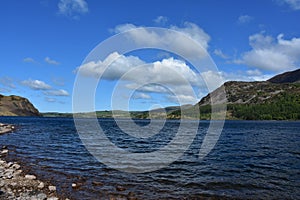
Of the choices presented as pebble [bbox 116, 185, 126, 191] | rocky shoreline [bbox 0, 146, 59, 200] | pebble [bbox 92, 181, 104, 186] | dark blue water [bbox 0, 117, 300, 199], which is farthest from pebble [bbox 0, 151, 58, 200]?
pebble [bbox 116, 185, 126, 191]

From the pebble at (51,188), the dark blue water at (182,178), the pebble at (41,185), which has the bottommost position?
the dark blue water at (182,178)

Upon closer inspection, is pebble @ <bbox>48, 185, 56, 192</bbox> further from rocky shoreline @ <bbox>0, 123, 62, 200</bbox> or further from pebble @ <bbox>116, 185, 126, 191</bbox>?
pebble @ <bbox>116, 185, 126, 191</bbox>

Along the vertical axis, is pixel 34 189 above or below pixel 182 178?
above

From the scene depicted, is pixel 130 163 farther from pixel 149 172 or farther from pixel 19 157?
pixel 19 157

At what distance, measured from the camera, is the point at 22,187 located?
18219 mm

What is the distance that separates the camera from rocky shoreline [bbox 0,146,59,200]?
1619 centimetres

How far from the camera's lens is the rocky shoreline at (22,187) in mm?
16188

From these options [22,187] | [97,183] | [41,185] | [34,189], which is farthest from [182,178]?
Answer: [22,187]

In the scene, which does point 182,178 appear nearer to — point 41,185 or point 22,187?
point 41,185

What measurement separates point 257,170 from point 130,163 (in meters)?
13.2

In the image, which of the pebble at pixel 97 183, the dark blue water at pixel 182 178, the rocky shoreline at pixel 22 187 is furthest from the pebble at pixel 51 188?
the pebble at pixel 97 183

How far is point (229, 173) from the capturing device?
25.8 metres

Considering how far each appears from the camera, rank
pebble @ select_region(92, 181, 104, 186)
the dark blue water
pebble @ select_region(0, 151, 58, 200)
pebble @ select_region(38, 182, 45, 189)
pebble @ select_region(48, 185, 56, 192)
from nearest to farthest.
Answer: pebble @ select_region(0, 151, 58, 200) → pebble @ select_region(48, 185, 56, 192) → pebble @ select_region(38, 182, 45, 189) → the dark blue water → pebble @ select_region(92, 181, 104, 186)

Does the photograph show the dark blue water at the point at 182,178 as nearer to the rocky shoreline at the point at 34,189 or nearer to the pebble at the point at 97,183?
the pebble at the point at 97,183
